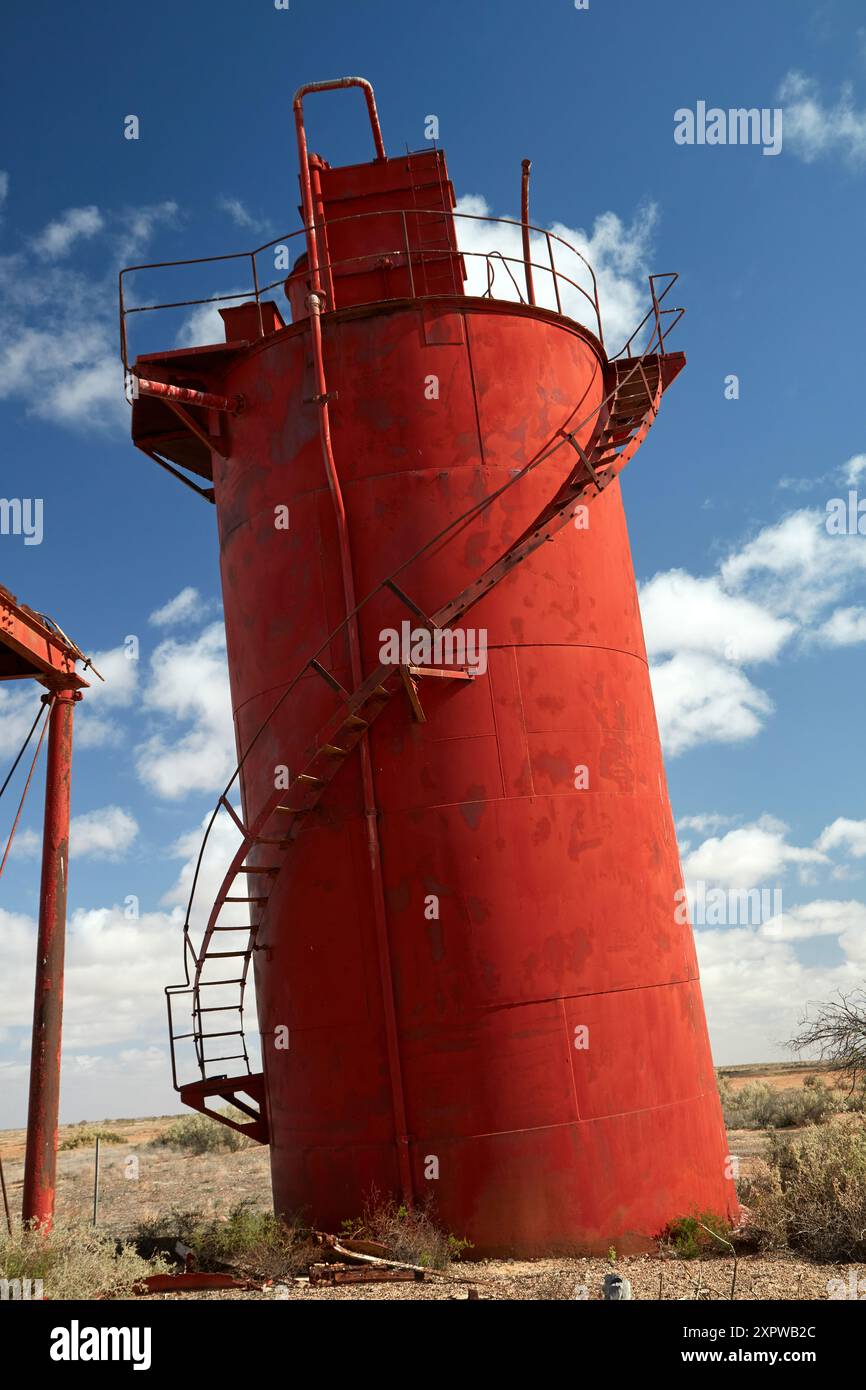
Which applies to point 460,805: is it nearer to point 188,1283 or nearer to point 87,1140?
point 188,1283

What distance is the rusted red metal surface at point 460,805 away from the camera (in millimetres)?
11820

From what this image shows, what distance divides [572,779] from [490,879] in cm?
156

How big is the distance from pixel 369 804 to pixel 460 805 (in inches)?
41.2

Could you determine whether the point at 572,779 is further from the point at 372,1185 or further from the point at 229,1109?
the point at 229,1109

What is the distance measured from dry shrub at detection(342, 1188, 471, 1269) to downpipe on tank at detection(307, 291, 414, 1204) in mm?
207

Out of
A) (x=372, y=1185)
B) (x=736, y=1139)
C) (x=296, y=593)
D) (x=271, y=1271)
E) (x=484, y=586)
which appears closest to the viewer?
(x=271, y=1271)

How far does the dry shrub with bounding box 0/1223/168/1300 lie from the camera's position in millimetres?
9945

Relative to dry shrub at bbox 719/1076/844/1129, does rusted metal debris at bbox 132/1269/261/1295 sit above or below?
below

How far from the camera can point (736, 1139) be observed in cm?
2222

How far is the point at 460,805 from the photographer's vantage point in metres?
12.4

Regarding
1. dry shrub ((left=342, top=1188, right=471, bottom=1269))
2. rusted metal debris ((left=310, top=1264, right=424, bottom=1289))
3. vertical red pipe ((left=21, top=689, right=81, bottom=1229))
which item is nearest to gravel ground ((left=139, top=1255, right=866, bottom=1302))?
rusted metal debris ((left=310, top=1264, right=424, bottom=1289))

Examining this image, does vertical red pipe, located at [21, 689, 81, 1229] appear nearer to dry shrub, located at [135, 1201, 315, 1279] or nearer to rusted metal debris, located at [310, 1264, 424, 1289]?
dry shrub, located at [135, 1201, 315, 1279]

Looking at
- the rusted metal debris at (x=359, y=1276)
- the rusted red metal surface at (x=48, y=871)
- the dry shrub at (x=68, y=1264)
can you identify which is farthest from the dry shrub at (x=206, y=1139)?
the rusted metal debris at (x=359, y=1276)
